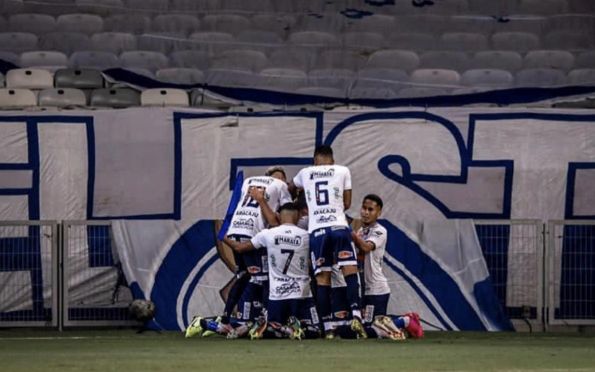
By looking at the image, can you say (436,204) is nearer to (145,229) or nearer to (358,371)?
(145,229)

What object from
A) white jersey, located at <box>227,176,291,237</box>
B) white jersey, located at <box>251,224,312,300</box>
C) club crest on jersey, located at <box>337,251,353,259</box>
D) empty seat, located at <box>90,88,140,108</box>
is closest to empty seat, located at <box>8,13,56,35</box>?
→ empty seat, located at <box>90,88,140,108</box>

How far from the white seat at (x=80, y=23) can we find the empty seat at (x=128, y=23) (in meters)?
0.12

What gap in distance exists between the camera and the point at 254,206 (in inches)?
563

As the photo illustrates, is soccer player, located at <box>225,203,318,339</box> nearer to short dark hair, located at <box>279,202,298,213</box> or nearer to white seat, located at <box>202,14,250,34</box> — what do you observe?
short dark hair, located at <box>279,202,298,213</box>

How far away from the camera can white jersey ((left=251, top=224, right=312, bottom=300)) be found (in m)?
13.9

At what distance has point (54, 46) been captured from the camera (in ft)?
63.1

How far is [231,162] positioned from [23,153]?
2.34 metres

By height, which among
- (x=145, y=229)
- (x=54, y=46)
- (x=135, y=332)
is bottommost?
(x=135, y=332)

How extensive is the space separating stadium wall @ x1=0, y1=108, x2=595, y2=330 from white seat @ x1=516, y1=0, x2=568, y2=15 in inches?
135

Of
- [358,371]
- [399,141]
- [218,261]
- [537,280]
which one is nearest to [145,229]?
[218,261]

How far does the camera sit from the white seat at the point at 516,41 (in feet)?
64.1

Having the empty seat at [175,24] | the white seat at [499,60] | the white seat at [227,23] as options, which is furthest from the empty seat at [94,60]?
the white seat at [499,60]

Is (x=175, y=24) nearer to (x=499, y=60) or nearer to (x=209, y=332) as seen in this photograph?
(x=499, y=60)

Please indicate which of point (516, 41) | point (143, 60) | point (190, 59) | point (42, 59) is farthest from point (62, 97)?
point (516, 41)
